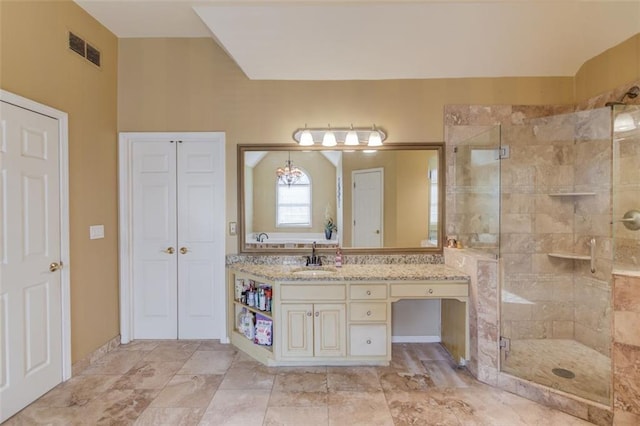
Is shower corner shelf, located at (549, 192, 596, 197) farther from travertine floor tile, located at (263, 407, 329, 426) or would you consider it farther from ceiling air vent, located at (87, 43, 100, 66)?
ceiling air vent, located at (87, 43, 100, 66)

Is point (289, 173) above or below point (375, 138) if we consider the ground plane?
below

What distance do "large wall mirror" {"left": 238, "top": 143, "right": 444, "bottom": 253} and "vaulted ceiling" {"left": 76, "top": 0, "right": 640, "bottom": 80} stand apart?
771 mm

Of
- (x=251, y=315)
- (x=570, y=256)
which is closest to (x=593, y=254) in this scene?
(x=570, y=256)

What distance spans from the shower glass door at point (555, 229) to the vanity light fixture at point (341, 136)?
1.20 m

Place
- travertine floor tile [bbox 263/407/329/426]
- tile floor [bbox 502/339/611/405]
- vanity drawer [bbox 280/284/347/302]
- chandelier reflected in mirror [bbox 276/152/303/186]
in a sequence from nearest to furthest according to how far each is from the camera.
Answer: travertine floor tile [bbox 263/407/329/426] → tile floor [bbox 502/339/611/405] → vanity drawer [bbox 280/284/347/302] → chandelier reflected in mirror [bbox 276/152/303/186]

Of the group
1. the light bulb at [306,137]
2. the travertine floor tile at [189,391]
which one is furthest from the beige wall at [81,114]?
the light bulb at [306,137]

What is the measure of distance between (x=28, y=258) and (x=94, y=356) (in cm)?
114

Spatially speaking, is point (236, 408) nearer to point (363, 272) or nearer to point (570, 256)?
point (363, 272)

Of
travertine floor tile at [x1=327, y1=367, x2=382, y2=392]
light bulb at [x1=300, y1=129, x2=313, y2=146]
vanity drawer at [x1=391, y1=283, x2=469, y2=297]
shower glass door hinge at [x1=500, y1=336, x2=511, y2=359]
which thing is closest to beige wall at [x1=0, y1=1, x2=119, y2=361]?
light bulb at [x1=300, y1=129, x2=313, y2=146]

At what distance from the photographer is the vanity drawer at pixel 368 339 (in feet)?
8.67

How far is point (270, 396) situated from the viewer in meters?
2.26

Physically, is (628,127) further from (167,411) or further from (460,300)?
(167,411)

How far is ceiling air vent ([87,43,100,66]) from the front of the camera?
107 inches

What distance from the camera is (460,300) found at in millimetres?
2662
